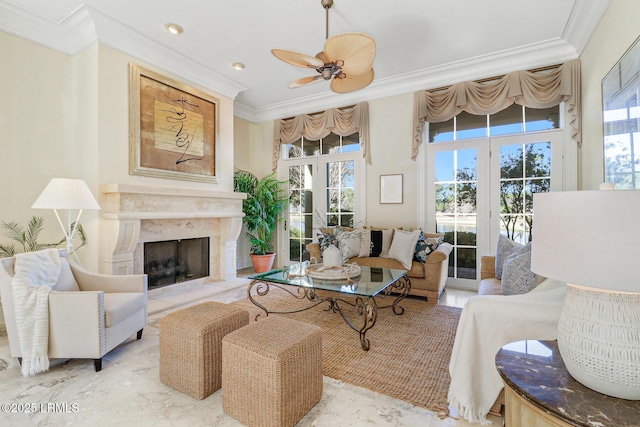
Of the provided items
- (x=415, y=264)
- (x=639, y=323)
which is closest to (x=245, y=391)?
(x=639, y=323)

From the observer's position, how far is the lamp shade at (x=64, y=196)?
8.55 ft

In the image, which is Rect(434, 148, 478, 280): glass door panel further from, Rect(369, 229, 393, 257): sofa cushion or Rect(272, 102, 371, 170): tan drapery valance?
Rect(272, 102, 371, 170): tan drapery valance

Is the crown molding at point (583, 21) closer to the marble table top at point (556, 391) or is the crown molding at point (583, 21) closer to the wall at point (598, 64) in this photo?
the wall at point (598, 64)

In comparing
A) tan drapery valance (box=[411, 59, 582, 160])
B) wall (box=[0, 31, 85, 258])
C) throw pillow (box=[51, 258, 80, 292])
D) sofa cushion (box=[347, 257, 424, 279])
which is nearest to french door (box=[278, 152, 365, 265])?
sofa cushion (box=[347, 257, 424, 279])

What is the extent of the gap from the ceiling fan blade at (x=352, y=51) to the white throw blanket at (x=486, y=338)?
2029mm

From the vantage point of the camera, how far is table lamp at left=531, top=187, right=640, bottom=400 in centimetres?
88

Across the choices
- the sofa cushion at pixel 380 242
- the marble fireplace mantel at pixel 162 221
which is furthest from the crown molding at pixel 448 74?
the sofa cushion at pixel 380 242

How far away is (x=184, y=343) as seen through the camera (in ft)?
5.99

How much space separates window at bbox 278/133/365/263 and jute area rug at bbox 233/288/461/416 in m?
2.08

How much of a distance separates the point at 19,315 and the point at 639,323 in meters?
3.17

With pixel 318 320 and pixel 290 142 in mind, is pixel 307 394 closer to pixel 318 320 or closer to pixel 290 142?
pixel 318 320

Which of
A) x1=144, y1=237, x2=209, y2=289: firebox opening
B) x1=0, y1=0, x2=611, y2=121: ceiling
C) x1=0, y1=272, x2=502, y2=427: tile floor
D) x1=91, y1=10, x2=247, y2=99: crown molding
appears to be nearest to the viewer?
x1=0, y1=272, x2=502, y2=427: tile floor

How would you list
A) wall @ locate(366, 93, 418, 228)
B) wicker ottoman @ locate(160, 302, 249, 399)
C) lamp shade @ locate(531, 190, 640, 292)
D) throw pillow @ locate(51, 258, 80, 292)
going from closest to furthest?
1. lamp shade @ locate(531, 190, 640, 292)
2. wicker ottoman @ locate(160, 302, 249, 399)
3. throw pillow @ locate(51, 258, 80, 292)
4. wall @ locate(366, 93, 418, 228)

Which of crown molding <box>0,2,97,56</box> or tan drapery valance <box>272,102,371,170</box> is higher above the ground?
crown molding <box>0,2,97,56</box>
